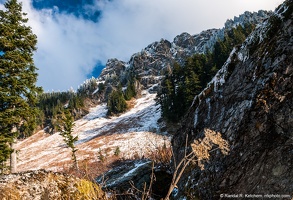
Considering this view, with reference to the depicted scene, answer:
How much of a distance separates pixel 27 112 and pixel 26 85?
1.88 metres

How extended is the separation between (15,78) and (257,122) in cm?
1482

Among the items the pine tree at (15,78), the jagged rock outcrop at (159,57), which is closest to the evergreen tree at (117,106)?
the jagged rock outcrop at (159,57)

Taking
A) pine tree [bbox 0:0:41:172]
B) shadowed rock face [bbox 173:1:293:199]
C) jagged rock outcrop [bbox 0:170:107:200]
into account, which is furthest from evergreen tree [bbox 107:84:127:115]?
jagged rock outcrop [bbox 0:170:107:200]

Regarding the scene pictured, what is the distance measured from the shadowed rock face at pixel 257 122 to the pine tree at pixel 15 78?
1219cm

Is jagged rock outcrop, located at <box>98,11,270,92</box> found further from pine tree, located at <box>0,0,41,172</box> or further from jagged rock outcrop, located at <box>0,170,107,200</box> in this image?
jagged rock outcrop, located at <box>0,170,107,200</box>

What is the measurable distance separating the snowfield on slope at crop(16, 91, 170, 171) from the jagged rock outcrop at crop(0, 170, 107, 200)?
37.6 ft

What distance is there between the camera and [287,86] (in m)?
5.25

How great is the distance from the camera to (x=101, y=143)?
5109 cm

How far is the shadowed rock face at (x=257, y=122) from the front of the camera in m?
4.60

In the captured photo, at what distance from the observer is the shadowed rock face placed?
4.60 metres

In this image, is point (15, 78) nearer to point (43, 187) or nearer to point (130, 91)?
point (43, 187)

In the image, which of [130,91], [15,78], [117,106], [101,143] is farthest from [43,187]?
[130,91]

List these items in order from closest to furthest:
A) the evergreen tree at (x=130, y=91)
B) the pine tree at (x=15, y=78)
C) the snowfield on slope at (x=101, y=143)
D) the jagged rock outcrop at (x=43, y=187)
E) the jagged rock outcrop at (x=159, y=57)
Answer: the jagged rock outcrop at (x=43, y=187), the pine tree at (x=15, y=78), the snowfield on slope at (x=101, y=143), the evergreen tree at (x=130, y=91), the jagged rock outcrop at (x=159, y=57)

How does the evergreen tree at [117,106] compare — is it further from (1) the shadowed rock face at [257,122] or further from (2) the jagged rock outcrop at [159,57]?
(1) the shadowed rock face at [257,122]
